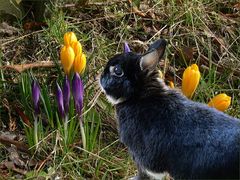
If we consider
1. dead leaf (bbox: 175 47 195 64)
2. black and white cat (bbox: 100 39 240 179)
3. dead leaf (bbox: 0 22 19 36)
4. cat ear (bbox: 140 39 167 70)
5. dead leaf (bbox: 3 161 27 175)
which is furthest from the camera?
dead leaf (bbox: 0 22 19 36)

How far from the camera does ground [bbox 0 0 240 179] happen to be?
3463 millimetres

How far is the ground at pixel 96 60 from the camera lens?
136 inches

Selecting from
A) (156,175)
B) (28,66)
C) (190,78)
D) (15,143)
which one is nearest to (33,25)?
(28,66)

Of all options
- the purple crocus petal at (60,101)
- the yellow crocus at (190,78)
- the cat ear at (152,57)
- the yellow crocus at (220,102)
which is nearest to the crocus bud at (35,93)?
the purple crocus petal at (60,101)

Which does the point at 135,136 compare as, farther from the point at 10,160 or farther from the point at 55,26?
the point at 55,26

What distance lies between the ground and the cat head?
0.54 metres

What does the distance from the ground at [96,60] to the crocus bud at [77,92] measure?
0.16 metres

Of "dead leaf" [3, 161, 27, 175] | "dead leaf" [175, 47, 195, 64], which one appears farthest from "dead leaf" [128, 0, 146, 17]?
"dead leaf" [3, 161, 27, 175]

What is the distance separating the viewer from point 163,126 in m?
2.84

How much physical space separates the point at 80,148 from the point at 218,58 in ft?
5.08

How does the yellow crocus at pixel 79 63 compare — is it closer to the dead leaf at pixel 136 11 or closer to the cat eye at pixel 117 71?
the cat eye at pixel 117 71

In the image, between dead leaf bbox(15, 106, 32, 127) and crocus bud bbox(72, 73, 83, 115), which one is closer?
crocus bud bbox(72, 73, 83, 115)

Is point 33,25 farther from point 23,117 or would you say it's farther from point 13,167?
point 13,167

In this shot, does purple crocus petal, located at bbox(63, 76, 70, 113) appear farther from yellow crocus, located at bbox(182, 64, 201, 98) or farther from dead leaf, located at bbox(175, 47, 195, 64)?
dead leaf, located at bbox(175, 47, 195, 64)
